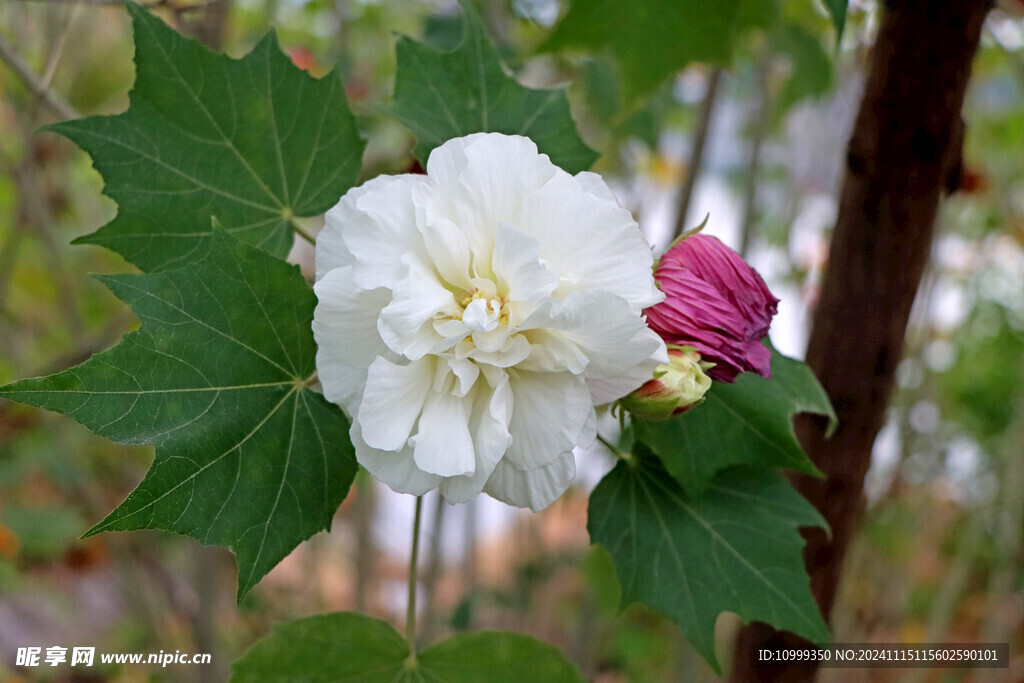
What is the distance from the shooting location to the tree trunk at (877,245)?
52cm

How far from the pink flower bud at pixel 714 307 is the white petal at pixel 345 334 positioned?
141 mm

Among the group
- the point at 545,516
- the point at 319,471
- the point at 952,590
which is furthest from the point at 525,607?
the point at 319,471

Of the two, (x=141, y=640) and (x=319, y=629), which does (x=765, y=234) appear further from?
(x=141, y=640)

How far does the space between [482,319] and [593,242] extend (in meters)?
0.07

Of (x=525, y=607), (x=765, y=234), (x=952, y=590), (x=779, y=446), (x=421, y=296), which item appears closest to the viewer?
(x=421, y=296)

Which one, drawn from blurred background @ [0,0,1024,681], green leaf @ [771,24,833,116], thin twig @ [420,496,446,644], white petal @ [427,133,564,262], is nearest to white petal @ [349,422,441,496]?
white petal @ [427,133,564,262]

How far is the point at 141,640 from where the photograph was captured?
5.36 ft

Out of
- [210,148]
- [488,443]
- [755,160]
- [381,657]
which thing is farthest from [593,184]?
[755,160]

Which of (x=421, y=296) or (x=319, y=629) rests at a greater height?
(x=421, y=296)

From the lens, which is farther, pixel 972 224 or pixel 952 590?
pixel 972 224

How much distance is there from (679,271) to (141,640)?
1685 mm

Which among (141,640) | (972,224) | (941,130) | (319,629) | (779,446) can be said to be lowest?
(141,640)

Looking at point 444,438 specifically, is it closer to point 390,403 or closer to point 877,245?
point 390,403

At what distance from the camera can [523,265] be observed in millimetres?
337
